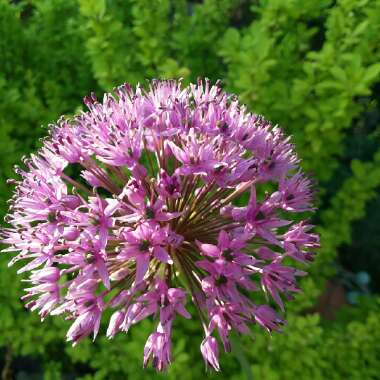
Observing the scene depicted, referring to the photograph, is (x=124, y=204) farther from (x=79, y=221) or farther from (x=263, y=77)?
(x=263, y=77)

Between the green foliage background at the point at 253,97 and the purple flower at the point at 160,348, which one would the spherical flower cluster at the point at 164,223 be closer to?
the purple flower at the point at 160,348

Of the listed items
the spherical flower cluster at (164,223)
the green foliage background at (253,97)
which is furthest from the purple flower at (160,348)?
the green foliage background at (253,97)

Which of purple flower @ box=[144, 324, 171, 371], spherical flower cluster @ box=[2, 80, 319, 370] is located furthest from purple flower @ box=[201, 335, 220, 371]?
purple flower @ box=[144, 324, 171, 371]

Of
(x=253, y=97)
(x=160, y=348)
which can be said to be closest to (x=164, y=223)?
(x=160, y=348)

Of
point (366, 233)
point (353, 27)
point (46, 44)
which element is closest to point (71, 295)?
point (353, 27)

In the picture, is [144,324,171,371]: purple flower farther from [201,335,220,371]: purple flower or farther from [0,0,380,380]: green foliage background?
[0,0,380,380]: green foliage background

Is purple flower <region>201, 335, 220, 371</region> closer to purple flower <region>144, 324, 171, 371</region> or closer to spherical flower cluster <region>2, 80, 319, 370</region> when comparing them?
spherical flower cluster <region>2, 80, 319, 370</region>

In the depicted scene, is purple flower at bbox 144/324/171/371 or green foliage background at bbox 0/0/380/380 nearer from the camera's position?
purple flower at bbox 144/324/171/371

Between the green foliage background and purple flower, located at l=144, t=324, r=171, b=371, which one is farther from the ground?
the green foliage background

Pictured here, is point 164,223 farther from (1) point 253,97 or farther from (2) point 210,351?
(1) point 253,97
